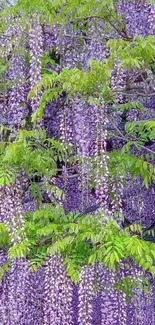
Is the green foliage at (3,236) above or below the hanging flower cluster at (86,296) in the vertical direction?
above

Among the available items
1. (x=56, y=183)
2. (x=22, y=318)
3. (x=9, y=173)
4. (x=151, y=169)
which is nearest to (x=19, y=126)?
(x=56, y=183)

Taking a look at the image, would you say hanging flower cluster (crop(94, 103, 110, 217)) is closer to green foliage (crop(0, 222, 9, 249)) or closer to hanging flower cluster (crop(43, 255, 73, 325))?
hanging flower cluster (crop(43, 255, 73, 325))

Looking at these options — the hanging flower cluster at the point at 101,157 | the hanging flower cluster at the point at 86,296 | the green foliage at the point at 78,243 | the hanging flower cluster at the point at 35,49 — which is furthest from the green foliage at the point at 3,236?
the hanging flower cluster at the point at 35,49

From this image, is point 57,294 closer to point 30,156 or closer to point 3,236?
point 3,236

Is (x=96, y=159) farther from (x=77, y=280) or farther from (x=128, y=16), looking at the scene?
(x=128, y=16)

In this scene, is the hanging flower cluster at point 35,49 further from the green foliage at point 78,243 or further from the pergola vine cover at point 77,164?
the green foliage at point 78,243

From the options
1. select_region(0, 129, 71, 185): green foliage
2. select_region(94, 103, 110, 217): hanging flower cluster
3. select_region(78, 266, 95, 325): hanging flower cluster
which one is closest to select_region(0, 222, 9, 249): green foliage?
select_region(0, 129, 71, 185): green foliage

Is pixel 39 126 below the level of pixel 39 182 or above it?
above

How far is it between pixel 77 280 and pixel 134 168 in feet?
3.80

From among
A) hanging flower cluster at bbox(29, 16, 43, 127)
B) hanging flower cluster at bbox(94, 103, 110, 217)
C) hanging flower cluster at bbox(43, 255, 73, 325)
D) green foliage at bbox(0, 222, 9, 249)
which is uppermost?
hanging flower cluster at bbox(29, 16, 43, 127)

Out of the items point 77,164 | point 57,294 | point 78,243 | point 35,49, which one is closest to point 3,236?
point 57,294

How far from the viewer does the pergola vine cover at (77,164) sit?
473 cm

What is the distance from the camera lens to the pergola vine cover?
4.73 m

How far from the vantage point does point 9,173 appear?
4.86 meters
